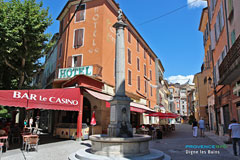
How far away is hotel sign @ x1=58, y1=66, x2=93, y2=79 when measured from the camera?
1583cm

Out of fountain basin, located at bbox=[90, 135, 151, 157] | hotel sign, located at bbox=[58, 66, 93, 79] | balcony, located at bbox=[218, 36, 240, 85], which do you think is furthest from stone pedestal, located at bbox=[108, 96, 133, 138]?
hotel sign, located at bbox=[58, 66, 93, 79]

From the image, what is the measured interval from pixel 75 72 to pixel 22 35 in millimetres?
4844

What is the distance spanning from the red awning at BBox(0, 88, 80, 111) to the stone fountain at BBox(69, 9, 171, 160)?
374 centimetres

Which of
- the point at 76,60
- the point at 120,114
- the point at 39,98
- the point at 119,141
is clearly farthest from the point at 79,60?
the point at 119,141

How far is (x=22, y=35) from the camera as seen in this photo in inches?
581

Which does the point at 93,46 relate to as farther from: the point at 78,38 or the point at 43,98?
the point at 43,98

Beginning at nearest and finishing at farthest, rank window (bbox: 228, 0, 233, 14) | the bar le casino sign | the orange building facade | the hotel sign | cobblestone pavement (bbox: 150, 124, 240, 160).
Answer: cobblestone pavement (bbox: 150, 124, 240, 160)
the bar le casino sign
window (bbox: 228, 0, 233, 14)
the hotel sign
the orange building facade

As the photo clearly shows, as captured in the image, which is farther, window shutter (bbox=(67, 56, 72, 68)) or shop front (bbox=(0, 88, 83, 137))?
window shutter (bbox=(67, 56, 72, 68))

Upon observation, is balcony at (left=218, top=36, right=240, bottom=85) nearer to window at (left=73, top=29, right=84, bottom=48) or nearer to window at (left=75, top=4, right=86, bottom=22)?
window at (left=73, top=29, right=84, bottom=48)

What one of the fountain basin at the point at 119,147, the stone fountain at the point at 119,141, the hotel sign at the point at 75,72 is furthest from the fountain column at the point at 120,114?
the hotel sign at the point at 75,72

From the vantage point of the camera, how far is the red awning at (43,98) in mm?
8921

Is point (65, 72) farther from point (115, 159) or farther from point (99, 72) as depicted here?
point (115, 159)

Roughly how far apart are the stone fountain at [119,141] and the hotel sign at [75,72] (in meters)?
6.82

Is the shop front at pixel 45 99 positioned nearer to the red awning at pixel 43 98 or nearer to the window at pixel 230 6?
the red awning at pixel 43 98
